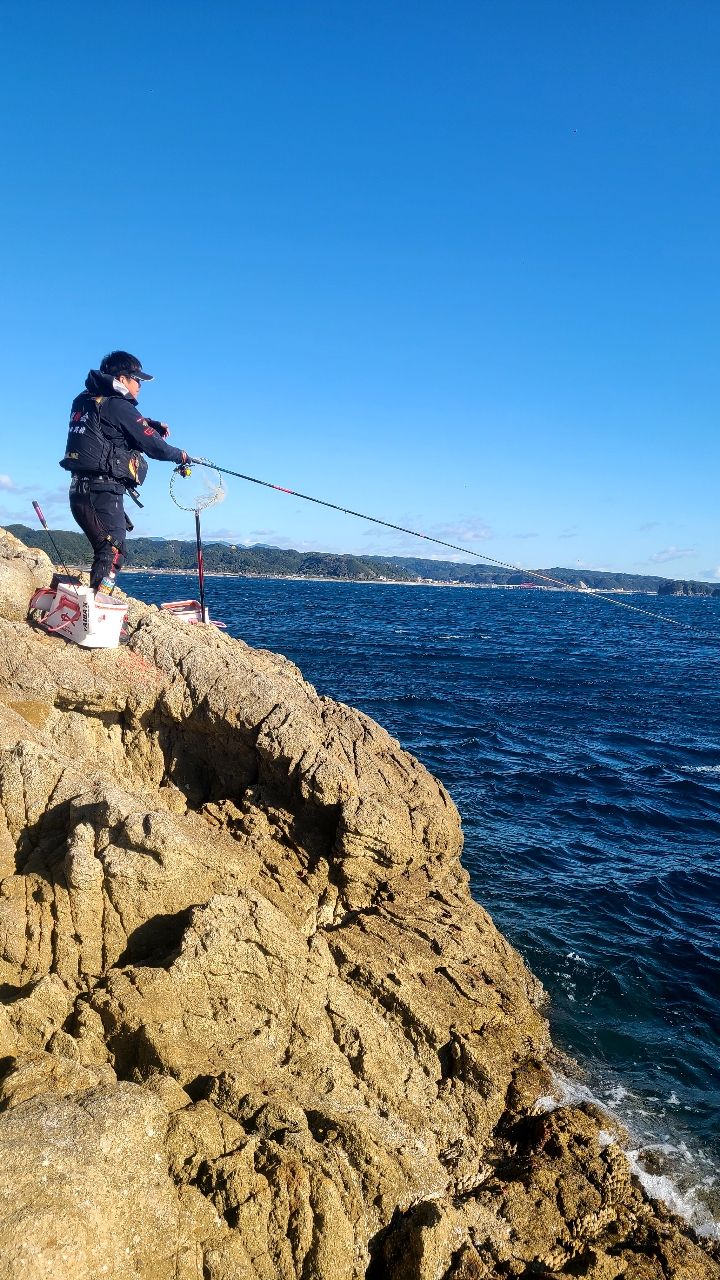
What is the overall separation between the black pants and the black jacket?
0.70 ft

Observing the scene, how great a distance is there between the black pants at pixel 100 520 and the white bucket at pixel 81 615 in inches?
10.3

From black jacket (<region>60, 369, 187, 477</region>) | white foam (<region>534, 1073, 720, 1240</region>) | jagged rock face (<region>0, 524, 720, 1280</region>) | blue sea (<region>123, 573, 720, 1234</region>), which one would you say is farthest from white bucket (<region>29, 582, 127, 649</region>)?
blue sea (<region>123, 573, 720, 1234</region>)

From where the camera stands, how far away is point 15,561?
32.2ft

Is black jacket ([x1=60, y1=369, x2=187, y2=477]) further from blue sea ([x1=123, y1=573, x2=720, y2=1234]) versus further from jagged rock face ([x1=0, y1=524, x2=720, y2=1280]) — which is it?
blue sea ([x1=123, y1=573, x2=720, y2=1234])

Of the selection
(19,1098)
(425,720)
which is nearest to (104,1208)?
(19,1098)

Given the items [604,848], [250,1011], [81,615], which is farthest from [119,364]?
[604,848]

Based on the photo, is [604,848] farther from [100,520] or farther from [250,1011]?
[100,520]

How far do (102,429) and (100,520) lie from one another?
41.0 inches

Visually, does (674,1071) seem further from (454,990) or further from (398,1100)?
(398,1100)

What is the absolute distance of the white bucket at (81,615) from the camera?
8680 mm

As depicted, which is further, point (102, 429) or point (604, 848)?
point (604, 848)

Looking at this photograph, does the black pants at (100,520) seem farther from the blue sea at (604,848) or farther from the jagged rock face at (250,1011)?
the blue sea at (604,848)

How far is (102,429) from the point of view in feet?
26.9

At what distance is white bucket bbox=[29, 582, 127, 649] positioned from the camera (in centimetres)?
868
